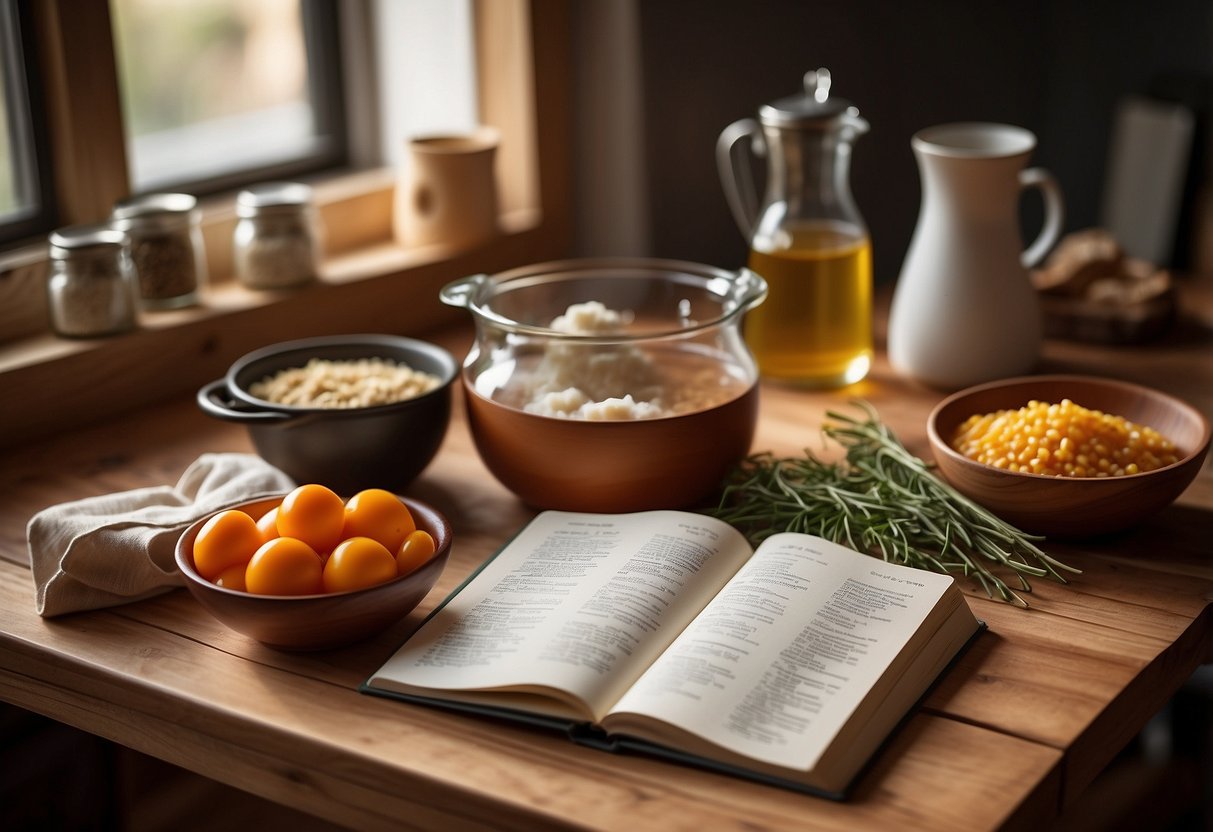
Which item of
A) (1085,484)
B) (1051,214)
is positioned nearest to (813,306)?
(1051,214)

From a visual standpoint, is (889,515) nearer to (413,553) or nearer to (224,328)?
(413,553)

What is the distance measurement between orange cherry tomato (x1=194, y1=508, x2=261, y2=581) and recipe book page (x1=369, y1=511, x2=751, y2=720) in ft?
0.43

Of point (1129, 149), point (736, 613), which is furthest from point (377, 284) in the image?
point (1129, 149)

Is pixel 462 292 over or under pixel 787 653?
over

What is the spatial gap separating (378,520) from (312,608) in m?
0.09

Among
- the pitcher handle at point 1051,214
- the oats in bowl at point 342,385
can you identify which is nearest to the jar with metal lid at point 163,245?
the oats in bowl at point 342,385

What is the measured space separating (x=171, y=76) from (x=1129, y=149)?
57.1 inches

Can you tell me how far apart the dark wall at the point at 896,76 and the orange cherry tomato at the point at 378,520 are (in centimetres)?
104

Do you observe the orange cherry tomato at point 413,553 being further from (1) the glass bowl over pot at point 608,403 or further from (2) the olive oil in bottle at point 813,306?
(2) the olive oil in bottle at point 813,306

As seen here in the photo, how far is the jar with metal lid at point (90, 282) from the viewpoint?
1.31m

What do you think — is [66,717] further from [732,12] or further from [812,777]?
[732,12]

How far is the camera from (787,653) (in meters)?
0.89

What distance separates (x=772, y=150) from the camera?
55.6 inches

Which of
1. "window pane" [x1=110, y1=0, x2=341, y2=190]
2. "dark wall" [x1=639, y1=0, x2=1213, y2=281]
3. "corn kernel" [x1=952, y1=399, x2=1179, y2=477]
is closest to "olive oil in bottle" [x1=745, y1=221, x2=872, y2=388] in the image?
"corn kernel" [x1=952, y1=399, x2=1179, y2=477]
